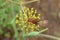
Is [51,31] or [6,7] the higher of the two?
[6,7]

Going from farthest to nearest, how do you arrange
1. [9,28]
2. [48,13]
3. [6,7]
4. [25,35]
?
[48,13], [9,28], [6,7], [25,35]

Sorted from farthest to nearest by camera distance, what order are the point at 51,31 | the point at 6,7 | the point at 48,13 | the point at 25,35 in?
the point at 48,13, the point at 51,31, the point at 6,7, the point at 25,35

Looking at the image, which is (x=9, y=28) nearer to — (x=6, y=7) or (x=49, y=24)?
(x=6, y=7)

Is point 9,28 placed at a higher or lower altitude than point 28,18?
lower

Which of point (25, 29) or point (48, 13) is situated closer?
point (25, 29)

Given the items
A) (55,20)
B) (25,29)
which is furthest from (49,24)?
(25,29)

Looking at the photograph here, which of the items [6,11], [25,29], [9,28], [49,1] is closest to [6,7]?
[6,11]

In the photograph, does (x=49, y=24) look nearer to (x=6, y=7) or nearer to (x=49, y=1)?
(x=49, y=1)

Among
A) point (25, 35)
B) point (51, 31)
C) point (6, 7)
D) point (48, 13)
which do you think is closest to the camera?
point (25, 35)

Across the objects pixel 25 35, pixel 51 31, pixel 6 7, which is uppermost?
pixel 6 7
